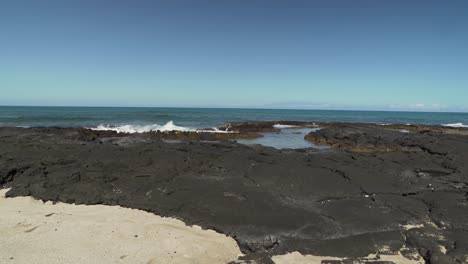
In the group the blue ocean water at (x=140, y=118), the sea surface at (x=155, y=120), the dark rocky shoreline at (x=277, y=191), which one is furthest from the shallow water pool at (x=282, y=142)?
the blue ocean water at (x=140, y=118)

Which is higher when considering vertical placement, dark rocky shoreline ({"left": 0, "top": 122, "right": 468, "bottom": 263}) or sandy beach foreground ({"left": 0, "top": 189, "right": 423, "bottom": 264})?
dark rocky shoreline ({"left": 0, "top": 122, "right": 468, "bottom": 263})

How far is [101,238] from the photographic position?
500 centimetres

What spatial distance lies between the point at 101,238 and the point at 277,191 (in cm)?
345

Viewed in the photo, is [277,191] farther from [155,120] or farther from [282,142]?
[155,120]

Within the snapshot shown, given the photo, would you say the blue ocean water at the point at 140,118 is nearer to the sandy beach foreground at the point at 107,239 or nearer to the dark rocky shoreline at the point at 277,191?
the dark rocky shoreline at the point at 277,191

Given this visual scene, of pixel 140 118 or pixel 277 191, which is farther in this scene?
pixel 140 118

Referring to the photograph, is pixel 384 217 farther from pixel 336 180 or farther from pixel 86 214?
Answer: pixel 86 214

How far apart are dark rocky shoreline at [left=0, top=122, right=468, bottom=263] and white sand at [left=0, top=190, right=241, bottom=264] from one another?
34 centimetres

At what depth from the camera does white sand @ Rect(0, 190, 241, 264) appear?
4.46 metres

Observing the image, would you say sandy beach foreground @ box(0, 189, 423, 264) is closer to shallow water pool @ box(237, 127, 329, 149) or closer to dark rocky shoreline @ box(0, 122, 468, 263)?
dark rocky shoreline @ box(0, 122, 468, 263)

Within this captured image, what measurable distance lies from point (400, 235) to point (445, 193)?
260 centimetres

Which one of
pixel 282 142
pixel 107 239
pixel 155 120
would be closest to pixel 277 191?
pixel 107 239

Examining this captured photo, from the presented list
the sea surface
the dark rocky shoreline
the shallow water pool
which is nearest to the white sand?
the dark rocky shoreline

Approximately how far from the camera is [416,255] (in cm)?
460
